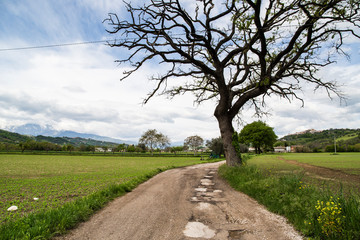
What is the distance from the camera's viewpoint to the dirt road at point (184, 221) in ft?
13.1

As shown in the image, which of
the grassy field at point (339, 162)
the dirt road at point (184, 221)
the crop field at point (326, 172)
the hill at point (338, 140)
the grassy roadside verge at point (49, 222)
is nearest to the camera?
the grassy roadside verge at point (49, 222)

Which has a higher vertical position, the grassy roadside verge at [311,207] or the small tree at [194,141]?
the small tree at [194,141]

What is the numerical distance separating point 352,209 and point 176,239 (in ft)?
11.0

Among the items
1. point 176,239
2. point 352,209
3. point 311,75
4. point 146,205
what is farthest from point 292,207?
point 311,75

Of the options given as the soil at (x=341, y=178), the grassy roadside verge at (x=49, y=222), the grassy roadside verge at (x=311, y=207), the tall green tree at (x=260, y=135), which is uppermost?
the tall green tree at (x=260, y=135)

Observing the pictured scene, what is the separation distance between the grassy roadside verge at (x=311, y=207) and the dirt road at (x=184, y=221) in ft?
0.98

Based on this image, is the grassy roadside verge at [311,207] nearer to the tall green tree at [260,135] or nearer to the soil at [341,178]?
the soil at [341,178]

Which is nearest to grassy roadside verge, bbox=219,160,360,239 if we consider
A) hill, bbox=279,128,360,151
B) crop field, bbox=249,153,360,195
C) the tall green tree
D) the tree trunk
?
crop field, bbox=249,153,360,195

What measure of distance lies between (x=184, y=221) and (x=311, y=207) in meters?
2.97

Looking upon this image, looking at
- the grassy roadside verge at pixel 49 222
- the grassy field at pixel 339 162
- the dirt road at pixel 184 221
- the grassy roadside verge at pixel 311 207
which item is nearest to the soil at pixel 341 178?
the grassy field at pixel 339 162

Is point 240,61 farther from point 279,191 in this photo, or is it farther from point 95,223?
point 95,223

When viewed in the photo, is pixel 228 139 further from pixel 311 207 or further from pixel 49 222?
pixel 49 222

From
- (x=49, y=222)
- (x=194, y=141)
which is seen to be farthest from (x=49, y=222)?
(x=194, y=141)

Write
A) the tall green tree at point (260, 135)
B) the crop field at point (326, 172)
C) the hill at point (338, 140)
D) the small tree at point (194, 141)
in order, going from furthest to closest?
the small tree at point (194, 141) → the hill at point (338, 140) → the tall green tree at point (260, 135) → the crop field at point (326, 172)
